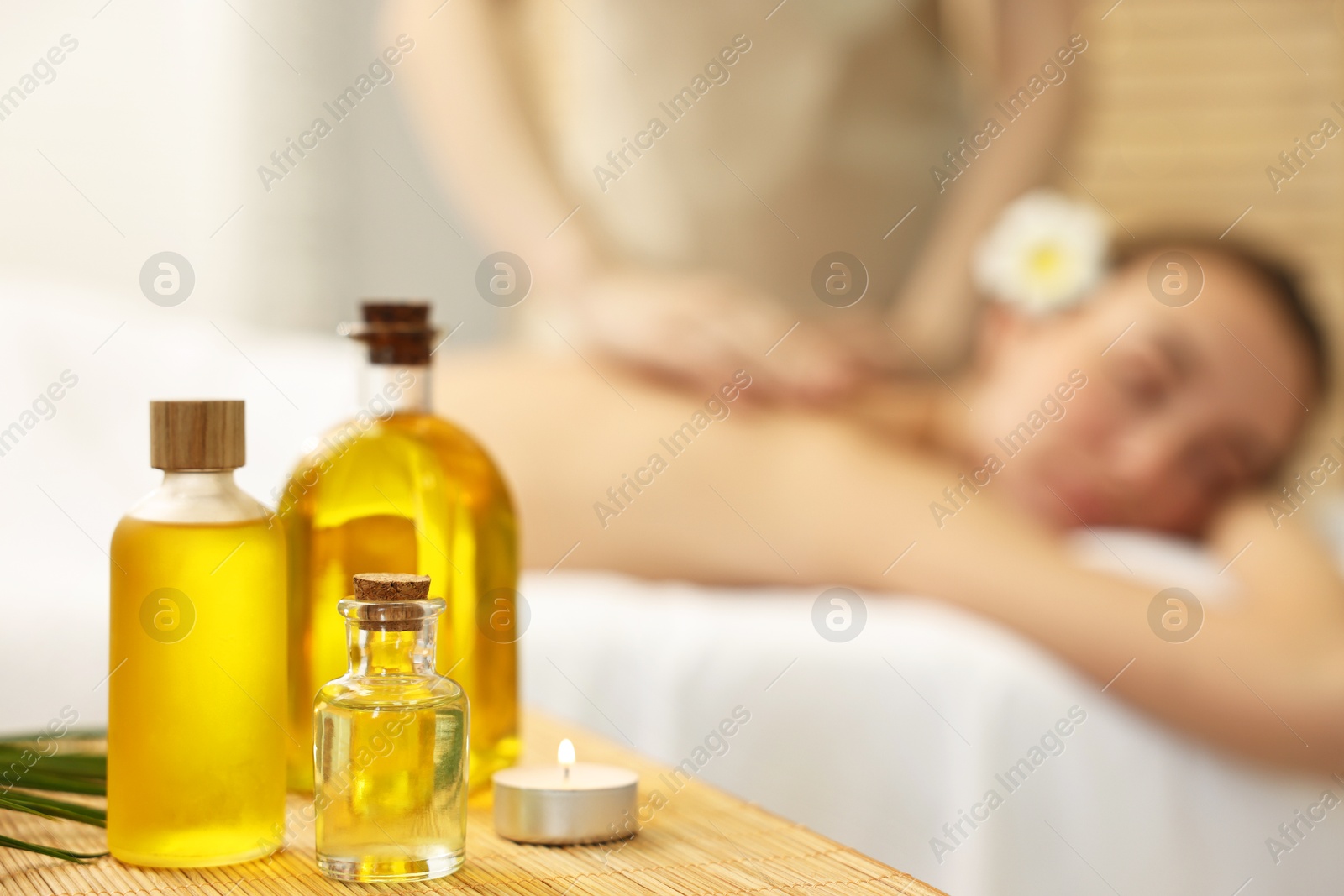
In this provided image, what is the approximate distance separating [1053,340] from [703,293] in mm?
475

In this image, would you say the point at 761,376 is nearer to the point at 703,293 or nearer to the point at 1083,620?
the point at 703,293

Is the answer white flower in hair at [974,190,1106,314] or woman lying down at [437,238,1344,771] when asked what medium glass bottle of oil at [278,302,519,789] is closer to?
woman lying down at [437,238,1344,771]

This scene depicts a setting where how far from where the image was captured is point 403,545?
667 mm

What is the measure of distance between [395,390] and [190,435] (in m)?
0.16

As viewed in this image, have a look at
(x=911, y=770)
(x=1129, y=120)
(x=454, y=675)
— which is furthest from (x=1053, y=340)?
(x=1129, y=120)

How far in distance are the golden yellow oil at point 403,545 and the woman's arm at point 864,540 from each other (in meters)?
0.73

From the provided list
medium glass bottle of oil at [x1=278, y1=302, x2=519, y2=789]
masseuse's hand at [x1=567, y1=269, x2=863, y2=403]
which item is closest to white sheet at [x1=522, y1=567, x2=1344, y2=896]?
masseuse's hand at [x1=567, y1=269, x2=863, y2=403]

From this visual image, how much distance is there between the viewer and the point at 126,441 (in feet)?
5.17

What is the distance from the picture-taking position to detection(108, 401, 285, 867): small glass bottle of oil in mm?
557

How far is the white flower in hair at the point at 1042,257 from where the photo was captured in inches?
68.7

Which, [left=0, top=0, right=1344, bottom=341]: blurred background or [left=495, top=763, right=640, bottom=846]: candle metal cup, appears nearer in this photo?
[left=495, top=763, right=640, bottom=846]: candle metal cup

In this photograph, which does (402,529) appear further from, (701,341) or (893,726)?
(701,341)

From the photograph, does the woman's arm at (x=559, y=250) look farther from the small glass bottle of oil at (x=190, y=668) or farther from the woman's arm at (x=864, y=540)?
the small glass bottle of oil at (x=190, y=668)

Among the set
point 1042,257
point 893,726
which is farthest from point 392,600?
point 1042,257
